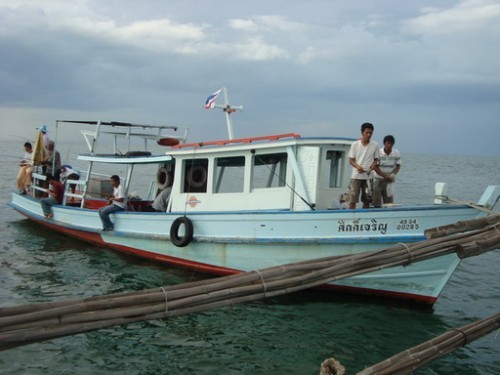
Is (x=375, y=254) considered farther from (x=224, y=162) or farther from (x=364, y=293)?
(x=224, y=162)

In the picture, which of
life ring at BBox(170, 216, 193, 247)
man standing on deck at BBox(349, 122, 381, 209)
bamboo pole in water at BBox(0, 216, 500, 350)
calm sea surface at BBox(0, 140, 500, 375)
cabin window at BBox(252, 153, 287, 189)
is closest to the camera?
bamboo pole in water at BBox(0, 216, 500, 350)

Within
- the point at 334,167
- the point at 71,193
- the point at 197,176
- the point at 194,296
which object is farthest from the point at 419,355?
the point at 71,193

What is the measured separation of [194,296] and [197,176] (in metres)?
7.93

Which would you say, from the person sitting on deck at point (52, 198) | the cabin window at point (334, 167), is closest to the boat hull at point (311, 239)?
the cabin window at point (334, 167)

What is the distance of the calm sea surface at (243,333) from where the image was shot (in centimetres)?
694

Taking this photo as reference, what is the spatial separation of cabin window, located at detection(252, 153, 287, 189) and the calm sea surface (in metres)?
2.36

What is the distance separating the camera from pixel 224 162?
438 inches

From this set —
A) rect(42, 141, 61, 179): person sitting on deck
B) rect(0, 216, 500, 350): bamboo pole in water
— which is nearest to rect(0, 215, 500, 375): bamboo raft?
rect(0, 216, 500, 350): bamboo pole in water

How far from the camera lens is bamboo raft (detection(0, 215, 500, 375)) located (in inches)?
131

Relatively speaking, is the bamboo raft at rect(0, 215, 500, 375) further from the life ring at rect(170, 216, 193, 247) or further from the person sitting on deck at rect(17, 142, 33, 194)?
the person sitting on deck at rect(17, 142, 33, 194)

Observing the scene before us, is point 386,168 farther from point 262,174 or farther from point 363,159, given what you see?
point 262,174

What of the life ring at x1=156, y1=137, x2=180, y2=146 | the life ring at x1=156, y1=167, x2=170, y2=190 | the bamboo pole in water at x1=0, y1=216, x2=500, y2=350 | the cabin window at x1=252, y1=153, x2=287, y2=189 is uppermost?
the life ring at x1=156, y1=137, x2=180, y2=146

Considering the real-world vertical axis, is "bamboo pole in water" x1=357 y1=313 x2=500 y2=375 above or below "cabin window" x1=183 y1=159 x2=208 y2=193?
below

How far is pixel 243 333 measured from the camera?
803 centimetres
